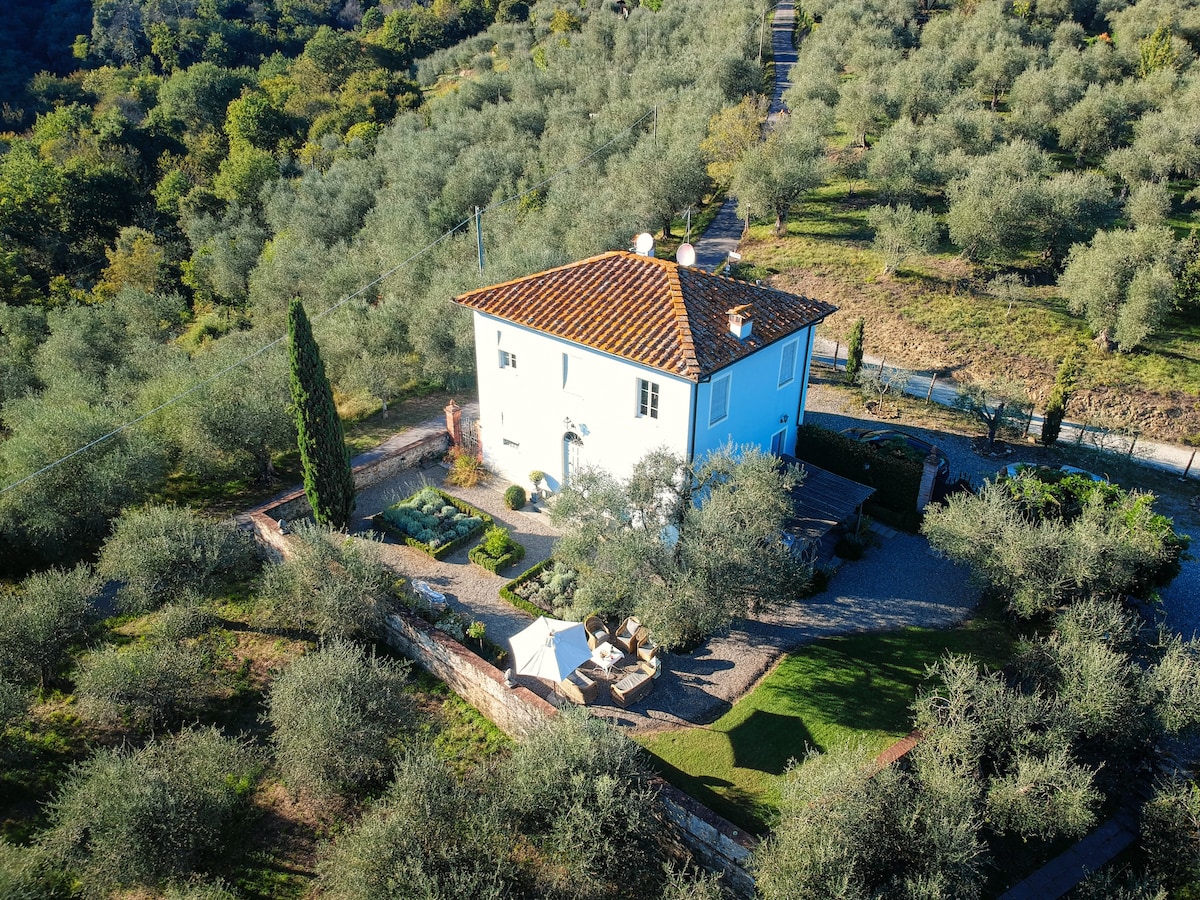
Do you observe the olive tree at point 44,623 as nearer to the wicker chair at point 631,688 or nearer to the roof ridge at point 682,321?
the wicker chair at point 631,688

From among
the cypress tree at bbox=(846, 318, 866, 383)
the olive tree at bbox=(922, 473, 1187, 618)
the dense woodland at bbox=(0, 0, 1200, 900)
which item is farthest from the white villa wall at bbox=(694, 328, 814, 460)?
the cypress tree at bbox=(846, 318, 866, 383)

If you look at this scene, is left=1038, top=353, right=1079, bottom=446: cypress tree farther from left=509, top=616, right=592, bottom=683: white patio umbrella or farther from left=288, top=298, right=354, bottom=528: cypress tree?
left=288, top=298, right=354, bottom=528: cypress tree

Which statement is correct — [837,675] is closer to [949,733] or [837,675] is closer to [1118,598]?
[949,733]

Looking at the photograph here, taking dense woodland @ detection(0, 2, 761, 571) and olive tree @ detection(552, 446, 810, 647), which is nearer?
olive tree @ detection(552, 446, 810, 647)

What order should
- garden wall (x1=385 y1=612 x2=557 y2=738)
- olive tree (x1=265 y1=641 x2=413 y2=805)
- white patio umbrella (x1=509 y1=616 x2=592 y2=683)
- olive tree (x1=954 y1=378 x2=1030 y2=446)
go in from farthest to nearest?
olive tree (x1=954 y1=378 x2=1030 y2=446)
white patio umbrella (x1=509 y1=616 x2=592 y2=683)
garden wall (x1=385 y1=612 x2=557 y2=738)
olive tree (x1=265 y1=641 x2=413 y2=805)

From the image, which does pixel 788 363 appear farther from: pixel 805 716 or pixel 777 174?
pixel 777 174

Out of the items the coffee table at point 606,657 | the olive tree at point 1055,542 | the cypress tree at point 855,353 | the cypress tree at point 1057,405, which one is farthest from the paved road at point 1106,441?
the coffee table at point 606,657
